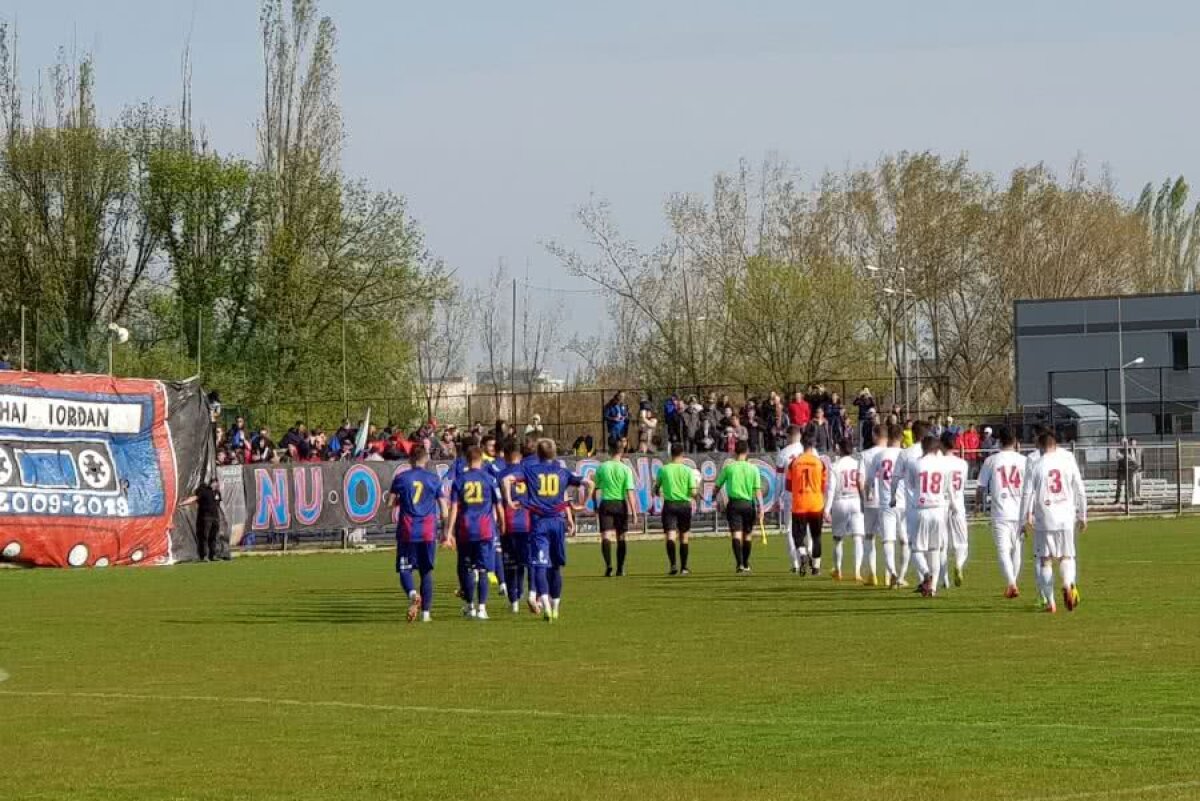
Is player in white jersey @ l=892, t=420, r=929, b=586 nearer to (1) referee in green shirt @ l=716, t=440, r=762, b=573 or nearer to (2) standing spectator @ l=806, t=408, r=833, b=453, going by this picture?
(1) referee in green shirt @ l=716, t=440, r=762, b=573

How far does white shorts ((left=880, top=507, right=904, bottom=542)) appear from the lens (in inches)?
1144

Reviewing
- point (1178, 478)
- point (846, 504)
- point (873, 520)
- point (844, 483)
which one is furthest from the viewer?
point (1178, 478)

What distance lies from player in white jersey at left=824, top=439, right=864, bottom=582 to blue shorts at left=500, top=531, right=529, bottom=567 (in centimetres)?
694

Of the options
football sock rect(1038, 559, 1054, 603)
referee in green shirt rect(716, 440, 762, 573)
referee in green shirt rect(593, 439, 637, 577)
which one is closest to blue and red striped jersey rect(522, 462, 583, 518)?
football sock rect(1038, 559, 1054, 603)

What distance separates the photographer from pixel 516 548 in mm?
24078

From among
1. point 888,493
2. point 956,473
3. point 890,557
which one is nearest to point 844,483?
point 888,493

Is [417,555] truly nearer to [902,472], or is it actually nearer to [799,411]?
[902,472]

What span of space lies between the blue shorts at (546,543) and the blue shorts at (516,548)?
0.96 feet

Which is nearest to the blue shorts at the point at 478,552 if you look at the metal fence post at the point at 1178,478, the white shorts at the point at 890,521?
the white shorts at the point at 890,521

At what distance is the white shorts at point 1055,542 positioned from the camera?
22.6 m

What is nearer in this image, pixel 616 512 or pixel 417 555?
pixel 417 555

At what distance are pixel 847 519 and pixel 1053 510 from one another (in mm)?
7447

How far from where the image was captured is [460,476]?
2353 cm

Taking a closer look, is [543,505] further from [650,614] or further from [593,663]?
[593,663]
